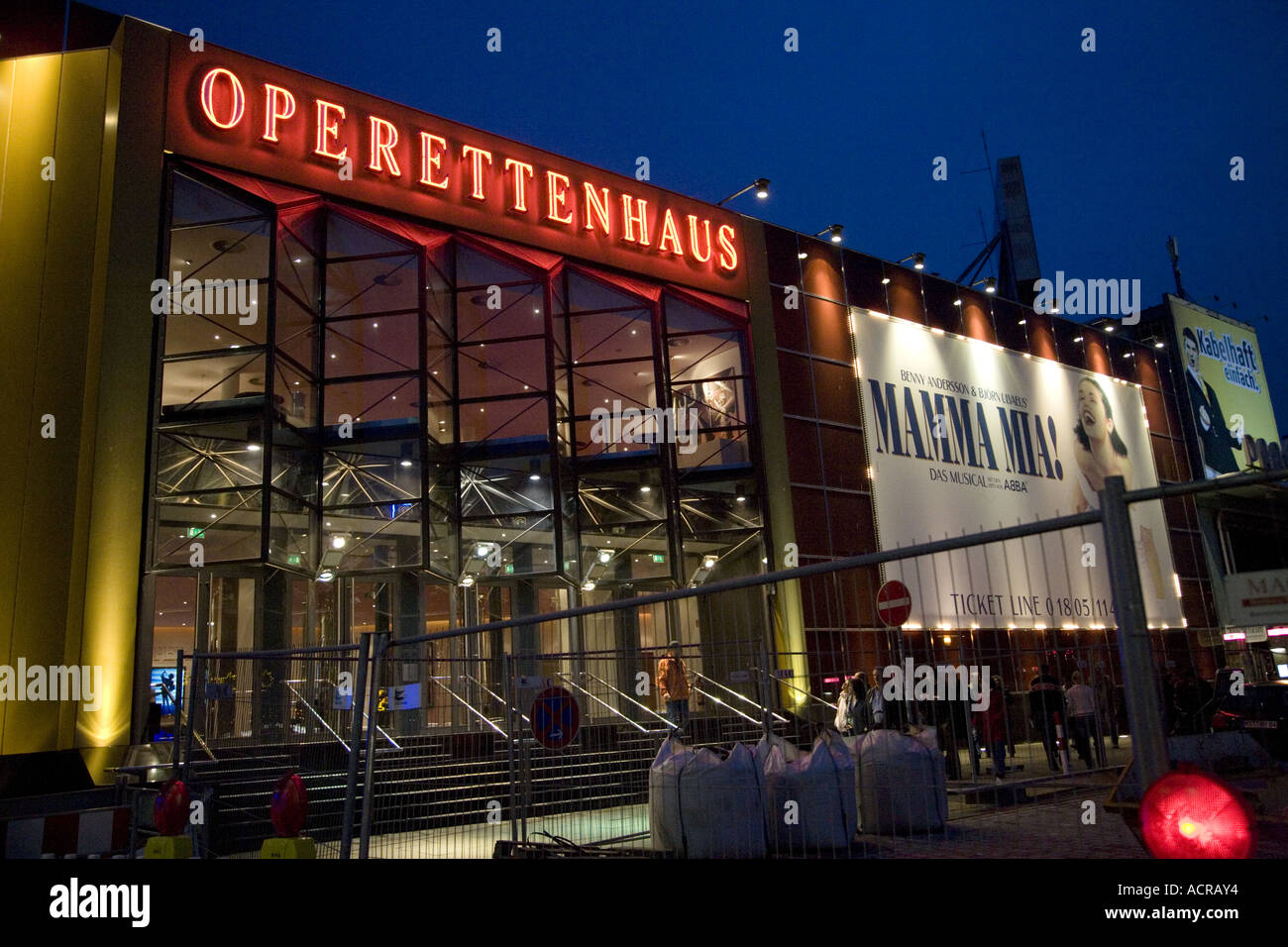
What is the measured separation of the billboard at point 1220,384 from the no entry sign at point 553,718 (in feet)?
107

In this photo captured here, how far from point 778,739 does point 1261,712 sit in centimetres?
929

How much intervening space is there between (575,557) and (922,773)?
42.2ft

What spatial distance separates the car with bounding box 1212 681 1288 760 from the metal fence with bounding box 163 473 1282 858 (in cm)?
529

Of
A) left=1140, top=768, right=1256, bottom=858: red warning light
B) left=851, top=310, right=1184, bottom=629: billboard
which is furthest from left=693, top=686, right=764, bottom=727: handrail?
left=851, top=310, right=1184, bottom=629: billboard

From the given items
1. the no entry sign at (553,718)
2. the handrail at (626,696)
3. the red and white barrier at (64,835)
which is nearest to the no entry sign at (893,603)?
the handrail at (626,696)

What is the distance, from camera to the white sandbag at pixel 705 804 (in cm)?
654

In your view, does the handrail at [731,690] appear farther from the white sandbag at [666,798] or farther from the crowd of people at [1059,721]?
the white sandbag at [666,798]

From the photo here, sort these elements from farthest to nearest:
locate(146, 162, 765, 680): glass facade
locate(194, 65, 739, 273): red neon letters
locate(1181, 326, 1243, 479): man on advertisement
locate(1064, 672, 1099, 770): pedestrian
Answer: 1. locate(1181, 326, 1243, 479): man on advertisement
2. locate(194, 65, 739, 273): red neon letters
3. locate(146, 162, 765, 680): glass facade
4. locate(1064, 672, 1099, 770): pedestrian

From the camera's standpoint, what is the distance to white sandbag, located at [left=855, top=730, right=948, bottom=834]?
5.09m

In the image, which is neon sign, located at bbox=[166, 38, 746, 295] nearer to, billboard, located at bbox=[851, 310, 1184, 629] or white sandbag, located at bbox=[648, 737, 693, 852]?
billboard, located at bbox=[851, 310, 1184, 629]

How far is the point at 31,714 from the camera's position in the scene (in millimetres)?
12453

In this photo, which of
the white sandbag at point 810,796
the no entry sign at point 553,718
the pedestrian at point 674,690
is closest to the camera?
the white sandbag at point 810,796

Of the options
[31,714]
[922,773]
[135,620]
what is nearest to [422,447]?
[135,620]
